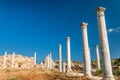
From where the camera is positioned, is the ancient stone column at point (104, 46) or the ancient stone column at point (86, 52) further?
Result: the ancient stone column at point (86, 52)

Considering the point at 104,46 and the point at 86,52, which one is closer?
the point at 104,46

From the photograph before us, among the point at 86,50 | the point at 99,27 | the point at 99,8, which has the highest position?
the point at 99,8

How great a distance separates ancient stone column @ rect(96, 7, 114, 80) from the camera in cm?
1868

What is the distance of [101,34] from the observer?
19891mm

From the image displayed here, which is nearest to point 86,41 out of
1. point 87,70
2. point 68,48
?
point 87,70

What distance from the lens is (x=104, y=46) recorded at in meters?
19.5

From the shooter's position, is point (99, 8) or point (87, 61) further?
point (87, 61)

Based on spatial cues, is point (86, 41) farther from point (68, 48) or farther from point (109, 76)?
point (68, 48)

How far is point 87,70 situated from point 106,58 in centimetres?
618

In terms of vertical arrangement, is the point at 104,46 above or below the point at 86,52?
below

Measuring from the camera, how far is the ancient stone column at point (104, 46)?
18.7m

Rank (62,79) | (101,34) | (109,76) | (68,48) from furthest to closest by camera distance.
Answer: (68,48)
(62,79)
(101,34)
(109,76)

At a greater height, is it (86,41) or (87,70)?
(86,41)

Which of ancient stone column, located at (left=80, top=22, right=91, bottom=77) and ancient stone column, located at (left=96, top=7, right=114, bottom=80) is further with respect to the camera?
ancient stone column, located at (left=80, top=22, right=91, bottom=77)
